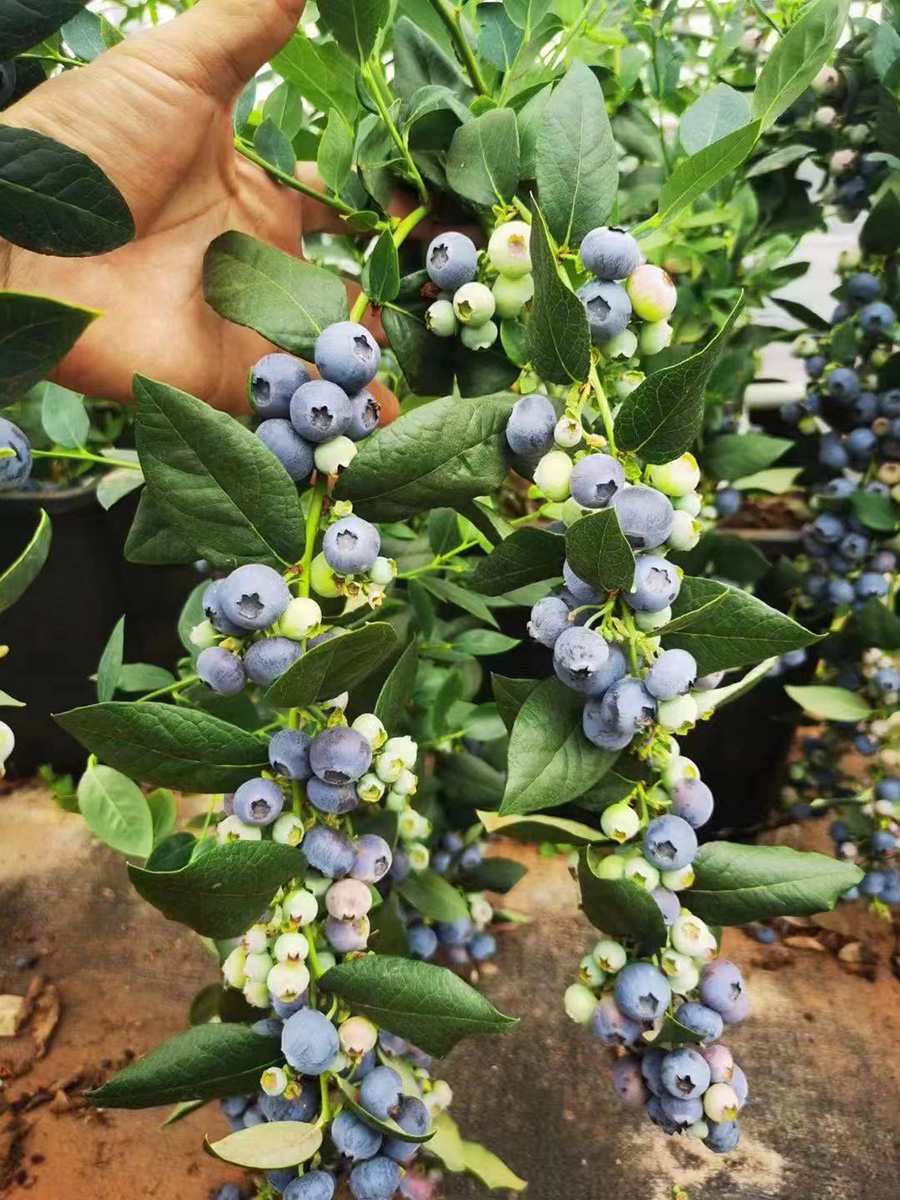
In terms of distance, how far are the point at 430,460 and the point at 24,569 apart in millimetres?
245

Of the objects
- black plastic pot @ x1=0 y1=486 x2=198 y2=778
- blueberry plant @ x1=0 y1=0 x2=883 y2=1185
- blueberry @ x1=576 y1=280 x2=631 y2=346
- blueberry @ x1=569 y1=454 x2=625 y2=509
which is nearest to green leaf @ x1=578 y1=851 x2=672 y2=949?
blueberry plant @ x1=0 y1=0 x2=883 y2=1185

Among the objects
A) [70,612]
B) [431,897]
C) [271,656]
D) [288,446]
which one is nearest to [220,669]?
[271,656]

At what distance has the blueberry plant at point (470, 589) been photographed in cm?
50

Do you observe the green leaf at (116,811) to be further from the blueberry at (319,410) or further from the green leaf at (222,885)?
the blueberry at (319,410)

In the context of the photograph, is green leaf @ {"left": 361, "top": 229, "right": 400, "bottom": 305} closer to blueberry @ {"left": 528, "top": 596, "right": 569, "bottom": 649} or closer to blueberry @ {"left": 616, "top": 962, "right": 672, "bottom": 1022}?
blueberry @ {"left": 528, "top": 596, "right": 569, "bottom": 649}

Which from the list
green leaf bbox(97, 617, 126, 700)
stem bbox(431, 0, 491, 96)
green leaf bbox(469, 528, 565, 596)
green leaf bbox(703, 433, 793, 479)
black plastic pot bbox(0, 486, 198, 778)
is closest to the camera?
green leaf bbox(469, 528, 565, 596)

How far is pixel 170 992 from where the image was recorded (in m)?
1.35

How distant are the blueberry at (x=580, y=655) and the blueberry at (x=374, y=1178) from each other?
0.34 m

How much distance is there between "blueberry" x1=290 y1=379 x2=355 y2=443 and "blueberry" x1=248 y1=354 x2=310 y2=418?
0.05ft

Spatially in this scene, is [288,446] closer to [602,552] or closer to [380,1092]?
[602,552]

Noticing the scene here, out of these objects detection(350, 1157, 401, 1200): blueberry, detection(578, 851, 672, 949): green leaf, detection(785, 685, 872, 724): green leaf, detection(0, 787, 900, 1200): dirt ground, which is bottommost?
detection(0, 787, 900, 1200): dirt ground

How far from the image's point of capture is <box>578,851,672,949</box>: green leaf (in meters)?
0.54

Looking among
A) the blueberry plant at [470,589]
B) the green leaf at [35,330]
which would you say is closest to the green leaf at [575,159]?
the blueberry plant at [470,589]

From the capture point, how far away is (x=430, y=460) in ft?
1.80
